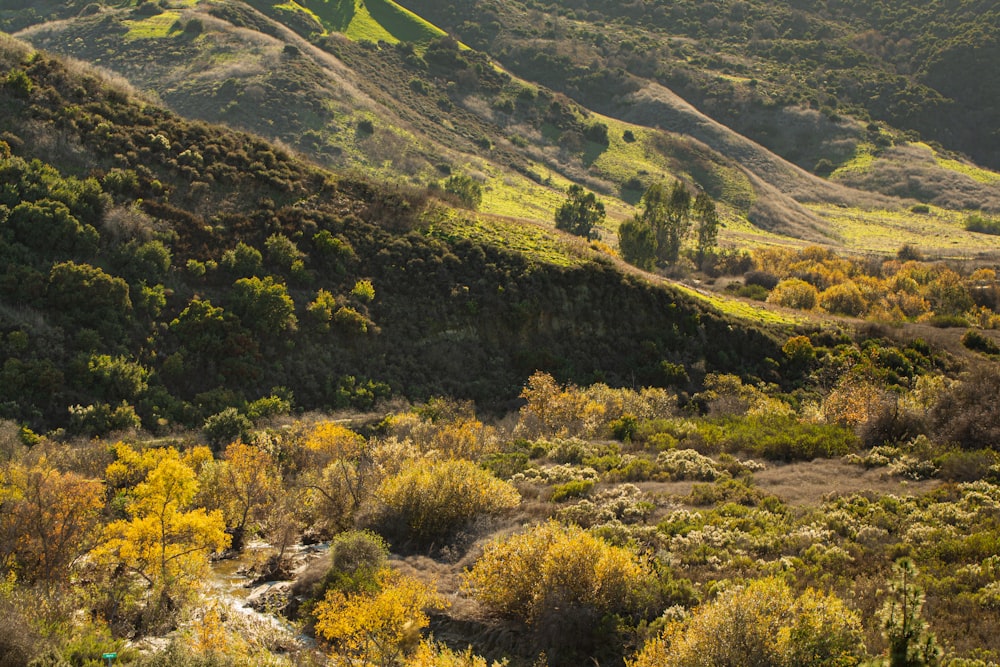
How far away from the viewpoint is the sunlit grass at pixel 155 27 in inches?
3263

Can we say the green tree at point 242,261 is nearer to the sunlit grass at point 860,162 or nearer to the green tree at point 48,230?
the green tree at point 48,230

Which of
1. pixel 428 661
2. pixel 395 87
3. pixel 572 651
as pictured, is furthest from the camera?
pixel 395 87

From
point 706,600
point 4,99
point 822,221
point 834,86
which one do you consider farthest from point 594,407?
point 834,86

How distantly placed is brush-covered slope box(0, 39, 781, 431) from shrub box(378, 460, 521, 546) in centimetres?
1220

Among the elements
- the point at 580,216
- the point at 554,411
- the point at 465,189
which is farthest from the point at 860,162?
the point at 554,411

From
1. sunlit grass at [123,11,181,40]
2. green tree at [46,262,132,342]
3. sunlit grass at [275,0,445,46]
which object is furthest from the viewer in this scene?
sunlit grass at [275,0,445,46]

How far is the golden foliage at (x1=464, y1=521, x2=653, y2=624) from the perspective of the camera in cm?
1309

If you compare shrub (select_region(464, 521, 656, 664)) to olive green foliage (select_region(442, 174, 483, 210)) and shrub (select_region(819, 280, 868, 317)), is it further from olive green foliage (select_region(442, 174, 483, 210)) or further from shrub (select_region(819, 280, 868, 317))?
olive green foliage (select_region(442, 174, 483, 210))

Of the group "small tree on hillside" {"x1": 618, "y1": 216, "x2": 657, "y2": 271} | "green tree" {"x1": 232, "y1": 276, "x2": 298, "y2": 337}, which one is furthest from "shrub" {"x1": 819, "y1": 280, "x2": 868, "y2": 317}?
"green tree" {"x1": 232, "y1": 276, "x2": 298, "y2": 337}

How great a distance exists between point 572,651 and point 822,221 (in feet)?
290

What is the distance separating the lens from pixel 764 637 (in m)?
10.2

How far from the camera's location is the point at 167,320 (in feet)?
98.7

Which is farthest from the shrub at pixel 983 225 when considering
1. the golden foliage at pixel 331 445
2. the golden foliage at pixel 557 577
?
the golden foliage at pixel 557 577

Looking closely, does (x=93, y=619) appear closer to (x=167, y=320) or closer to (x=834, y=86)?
(x=167, y=320)
